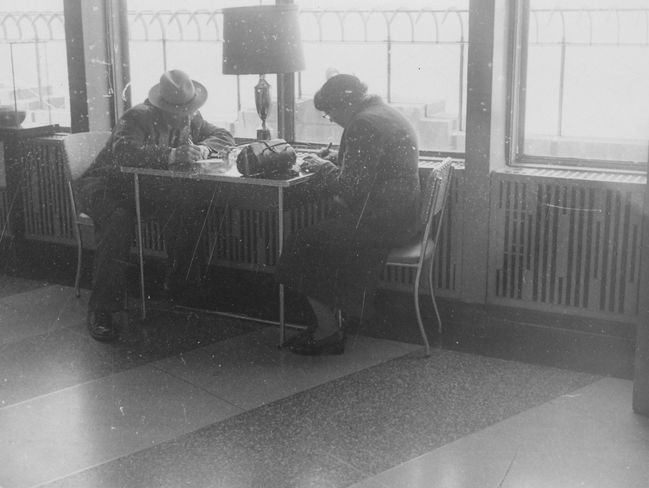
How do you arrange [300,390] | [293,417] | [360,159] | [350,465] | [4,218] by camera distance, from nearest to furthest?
[350,465] → [293,417] → [300,390] → [360,159] → [4,218]

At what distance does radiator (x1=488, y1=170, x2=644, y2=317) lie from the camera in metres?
3.99

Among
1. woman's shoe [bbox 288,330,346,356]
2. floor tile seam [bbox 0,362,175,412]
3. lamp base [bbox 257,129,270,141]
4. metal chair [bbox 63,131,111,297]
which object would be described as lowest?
floor tile seam [bbox 0,362,175,412]

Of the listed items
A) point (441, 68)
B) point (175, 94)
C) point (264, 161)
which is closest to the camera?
point (264, 161)

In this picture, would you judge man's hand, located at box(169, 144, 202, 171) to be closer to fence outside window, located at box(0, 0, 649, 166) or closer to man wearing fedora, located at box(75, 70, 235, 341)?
man wearing fedora, located at box(75, 70, 235, 341)

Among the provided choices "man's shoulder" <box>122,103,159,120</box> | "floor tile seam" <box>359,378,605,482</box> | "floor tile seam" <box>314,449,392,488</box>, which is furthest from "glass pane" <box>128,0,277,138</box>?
"floor tile seam" <box>314,449,392,488</box>

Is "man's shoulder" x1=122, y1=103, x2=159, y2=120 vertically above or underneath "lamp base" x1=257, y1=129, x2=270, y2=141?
above

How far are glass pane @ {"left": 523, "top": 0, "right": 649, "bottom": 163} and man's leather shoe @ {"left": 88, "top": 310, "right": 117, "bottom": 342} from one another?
2.16 meters

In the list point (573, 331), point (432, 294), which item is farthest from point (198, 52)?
point (573, 331)

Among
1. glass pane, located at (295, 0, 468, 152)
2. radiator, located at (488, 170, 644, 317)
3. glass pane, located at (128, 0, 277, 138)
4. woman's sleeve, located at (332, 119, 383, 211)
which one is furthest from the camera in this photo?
glass pane, located at (128, 0, 277, 138)

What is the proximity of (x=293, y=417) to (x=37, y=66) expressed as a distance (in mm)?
3563

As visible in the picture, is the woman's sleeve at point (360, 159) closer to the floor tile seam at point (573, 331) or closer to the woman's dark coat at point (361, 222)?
the woman's dark coat at point (361, 222)

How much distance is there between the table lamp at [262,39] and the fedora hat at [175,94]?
0.79ft

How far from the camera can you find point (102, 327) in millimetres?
4246

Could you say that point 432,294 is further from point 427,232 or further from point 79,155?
point 79,155
